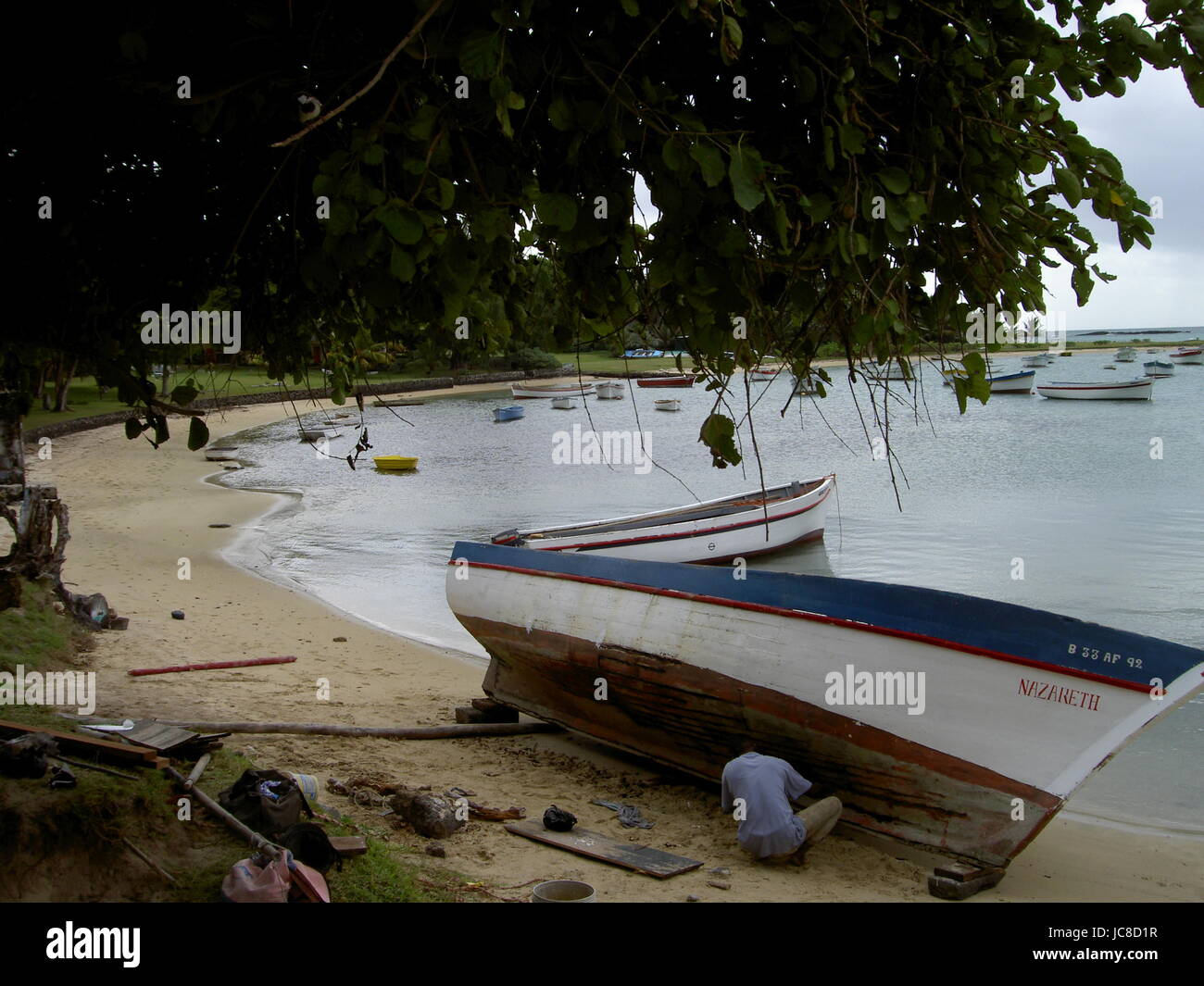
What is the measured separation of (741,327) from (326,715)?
239 inches

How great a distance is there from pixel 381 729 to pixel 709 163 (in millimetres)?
6469

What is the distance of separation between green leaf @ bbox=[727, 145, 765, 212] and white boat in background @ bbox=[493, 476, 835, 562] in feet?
33.2

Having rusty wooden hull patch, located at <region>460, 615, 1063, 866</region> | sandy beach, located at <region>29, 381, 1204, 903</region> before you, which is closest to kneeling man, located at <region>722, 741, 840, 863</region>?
sandy beach, located at <region>29, 381, 1204, 903</region>

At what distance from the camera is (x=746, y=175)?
3291 mm

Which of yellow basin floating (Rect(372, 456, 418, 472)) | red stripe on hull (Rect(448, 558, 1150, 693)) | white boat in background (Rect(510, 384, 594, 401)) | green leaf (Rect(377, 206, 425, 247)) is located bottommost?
red stripe on hull (Rect(448, 558, 1150, 693))

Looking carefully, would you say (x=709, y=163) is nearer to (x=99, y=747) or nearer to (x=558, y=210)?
(x=558, y=210)

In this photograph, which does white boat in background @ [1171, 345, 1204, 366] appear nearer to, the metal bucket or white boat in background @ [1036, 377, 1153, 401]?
white boat in background @ [1036, 377, 1153, 401]

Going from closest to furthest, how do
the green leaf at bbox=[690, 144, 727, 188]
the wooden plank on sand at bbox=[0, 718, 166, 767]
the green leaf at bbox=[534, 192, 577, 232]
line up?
the green leaf at bbox=[690, 144, 727, 188]
the green leaf at bbox=[534, 192, 577, 232]
the wooden plank on sand at bbox=[0, 718, 166, 767]

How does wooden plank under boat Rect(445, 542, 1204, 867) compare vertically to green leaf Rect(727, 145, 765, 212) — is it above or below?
below

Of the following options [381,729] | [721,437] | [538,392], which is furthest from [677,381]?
[538,392]

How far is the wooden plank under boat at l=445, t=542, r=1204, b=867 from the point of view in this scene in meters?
6.35

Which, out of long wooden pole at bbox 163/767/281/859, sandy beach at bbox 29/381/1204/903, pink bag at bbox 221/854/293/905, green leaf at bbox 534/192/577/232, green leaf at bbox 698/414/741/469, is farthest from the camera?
sandy beach at bbox 29/381/1204/903

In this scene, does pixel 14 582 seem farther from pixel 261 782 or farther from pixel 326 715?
pixel 261 782

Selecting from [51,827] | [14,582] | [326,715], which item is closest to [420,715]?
[326,715]
